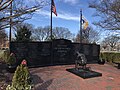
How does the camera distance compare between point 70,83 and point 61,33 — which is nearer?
point 70,83

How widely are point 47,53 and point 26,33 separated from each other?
21093mm

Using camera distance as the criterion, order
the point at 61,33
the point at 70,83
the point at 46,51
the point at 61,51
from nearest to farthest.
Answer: the point at 70,83 < the point at 46,51 < the point at 61,51 < the point at 61,33

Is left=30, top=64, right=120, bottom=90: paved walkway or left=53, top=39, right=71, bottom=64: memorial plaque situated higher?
left=53, top=39, right=71, bottom=64: memorial plaque

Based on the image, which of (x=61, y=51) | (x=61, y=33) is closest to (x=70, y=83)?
(x=61, y=51)

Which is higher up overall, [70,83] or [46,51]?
[46,51]

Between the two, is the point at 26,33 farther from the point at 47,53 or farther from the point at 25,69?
the point at 25,69

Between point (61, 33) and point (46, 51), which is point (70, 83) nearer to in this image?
point (46, 51)

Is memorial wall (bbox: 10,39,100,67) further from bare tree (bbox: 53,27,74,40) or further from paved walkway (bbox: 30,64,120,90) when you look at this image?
bare tree (bbox: 53,27,74,40)

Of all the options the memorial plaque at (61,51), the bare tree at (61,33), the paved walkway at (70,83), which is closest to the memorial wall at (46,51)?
the memorial plaque at (61,51)

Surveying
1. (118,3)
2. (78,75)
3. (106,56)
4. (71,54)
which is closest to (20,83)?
(78,75)

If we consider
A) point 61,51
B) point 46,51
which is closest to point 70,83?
point 46,51

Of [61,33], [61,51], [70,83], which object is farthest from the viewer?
[61,33]

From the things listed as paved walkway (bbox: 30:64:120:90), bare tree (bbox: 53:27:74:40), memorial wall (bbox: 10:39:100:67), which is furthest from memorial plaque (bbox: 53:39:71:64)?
bare tree (bbox: 53:27:74:40)

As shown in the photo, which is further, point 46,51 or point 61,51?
point 61,51
